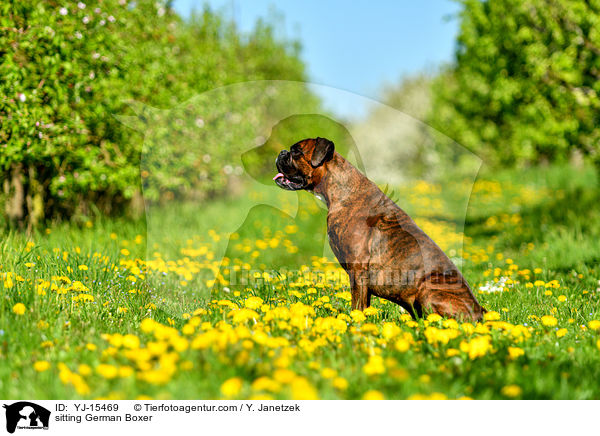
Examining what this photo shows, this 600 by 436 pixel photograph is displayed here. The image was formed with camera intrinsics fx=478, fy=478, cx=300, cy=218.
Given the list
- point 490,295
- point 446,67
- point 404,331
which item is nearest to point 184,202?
point 490,295

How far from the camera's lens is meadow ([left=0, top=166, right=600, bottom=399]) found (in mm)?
2551

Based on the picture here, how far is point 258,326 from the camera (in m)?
3.34

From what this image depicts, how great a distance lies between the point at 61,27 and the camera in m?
6.22

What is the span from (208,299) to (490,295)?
2898mm

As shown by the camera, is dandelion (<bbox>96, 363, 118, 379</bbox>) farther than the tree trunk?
No

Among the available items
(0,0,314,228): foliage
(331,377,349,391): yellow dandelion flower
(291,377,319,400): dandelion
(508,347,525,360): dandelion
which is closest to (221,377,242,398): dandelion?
(291,377,319,400): dandelion

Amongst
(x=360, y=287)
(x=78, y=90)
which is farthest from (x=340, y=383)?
(x=78, y=90)

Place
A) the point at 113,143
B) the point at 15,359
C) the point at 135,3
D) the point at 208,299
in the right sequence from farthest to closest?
1. the point at 135,3
2. the point at 113,143
3. the point at 208,299
4. the point at 15,359

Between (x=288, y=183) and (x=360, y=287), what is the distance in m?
1.08

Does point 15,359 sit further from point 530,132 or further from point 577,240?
point 530,132

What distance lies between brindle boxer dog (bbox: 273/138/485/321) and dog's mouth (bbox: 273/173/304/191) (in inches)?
4.5
